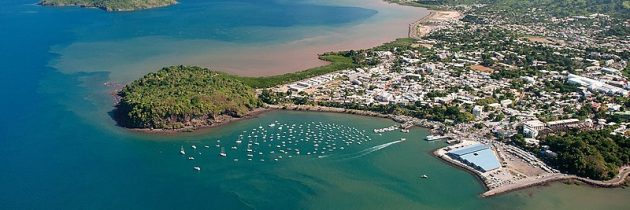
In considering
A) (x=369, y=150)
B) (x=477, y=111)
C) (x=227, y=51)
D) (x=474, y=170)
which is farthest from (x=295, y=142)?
(x=227, y=51)

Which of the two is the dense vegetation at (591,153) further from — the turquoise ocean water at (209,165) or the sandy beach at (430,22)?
the sandy beach at (430,22)

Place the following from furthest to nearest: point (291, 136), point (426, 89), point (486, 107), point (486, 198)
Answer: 1. point (426, 89)
2. point (486, 107)
3. point (291, 136)
4. point (486, 198)

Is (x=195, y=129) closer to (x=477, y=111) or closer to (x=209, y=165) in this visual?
(x=209, y=165)

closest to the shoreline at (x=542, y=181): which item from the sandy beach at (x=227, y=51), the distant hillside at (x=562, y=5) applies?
the sandy beach at (x=227, y=51)

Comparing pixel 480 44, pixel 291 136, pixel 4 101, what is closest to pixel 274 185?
→ pixel 291 136

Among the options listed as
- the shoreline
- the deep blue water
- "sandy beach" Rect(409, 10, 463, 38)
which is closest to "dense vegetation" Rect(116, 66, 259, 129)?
the deep blue water

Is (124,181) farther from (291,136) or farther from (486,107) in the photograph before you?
(486,107)
